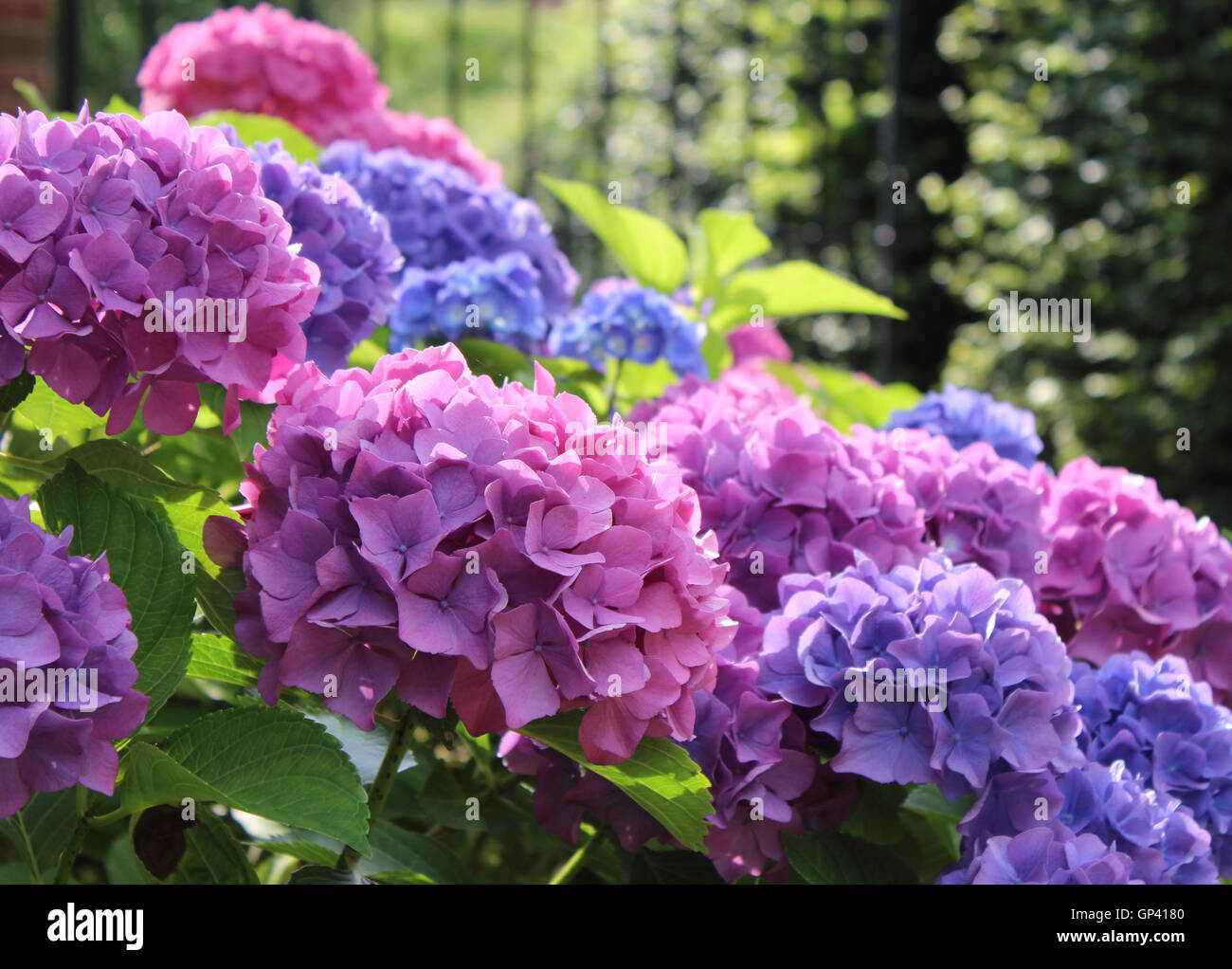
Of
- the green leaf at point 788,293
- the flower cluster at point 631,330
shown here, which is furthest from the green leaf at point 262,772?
the green leaf at point 788,293

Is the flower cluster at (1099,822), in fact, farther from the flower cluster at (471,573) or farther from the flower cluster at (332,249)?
the flower cluster at (332,249)

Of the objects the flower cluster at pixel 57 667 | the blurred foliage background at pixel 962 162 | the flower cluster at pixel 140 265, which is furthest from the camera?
the blurred foliage background at pixel 962 162

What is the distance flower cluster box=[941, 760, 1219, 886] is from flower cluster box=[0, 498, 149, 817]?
0.55 metres

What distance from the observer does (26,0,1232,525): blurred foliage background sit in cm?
407

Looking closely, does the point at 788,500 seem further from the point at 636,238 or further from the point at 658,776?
the point at 636,238

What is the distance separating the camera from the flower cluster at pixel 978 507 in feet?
3.43

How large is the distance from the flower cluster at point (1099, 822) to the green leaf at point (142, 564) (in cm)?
53

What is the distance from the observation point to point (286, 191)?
3.09ft

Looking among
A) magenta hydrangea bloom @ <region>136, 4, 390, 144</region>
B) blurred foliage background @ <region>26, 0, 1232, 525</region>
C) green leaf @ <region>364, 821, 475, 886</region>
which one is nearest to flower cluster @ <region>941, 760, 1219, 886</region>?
green leaf @ <region>364, 821, 475, 886</region>

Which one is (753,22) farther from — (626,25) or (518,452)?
(518,452)

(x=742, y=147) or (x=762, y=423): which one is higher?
(x=742, y=147)

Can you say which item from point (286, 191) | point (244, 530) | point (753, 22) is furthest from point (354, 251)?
point (753, 22)

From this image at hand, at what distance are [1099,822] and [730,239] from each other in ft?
2.47
